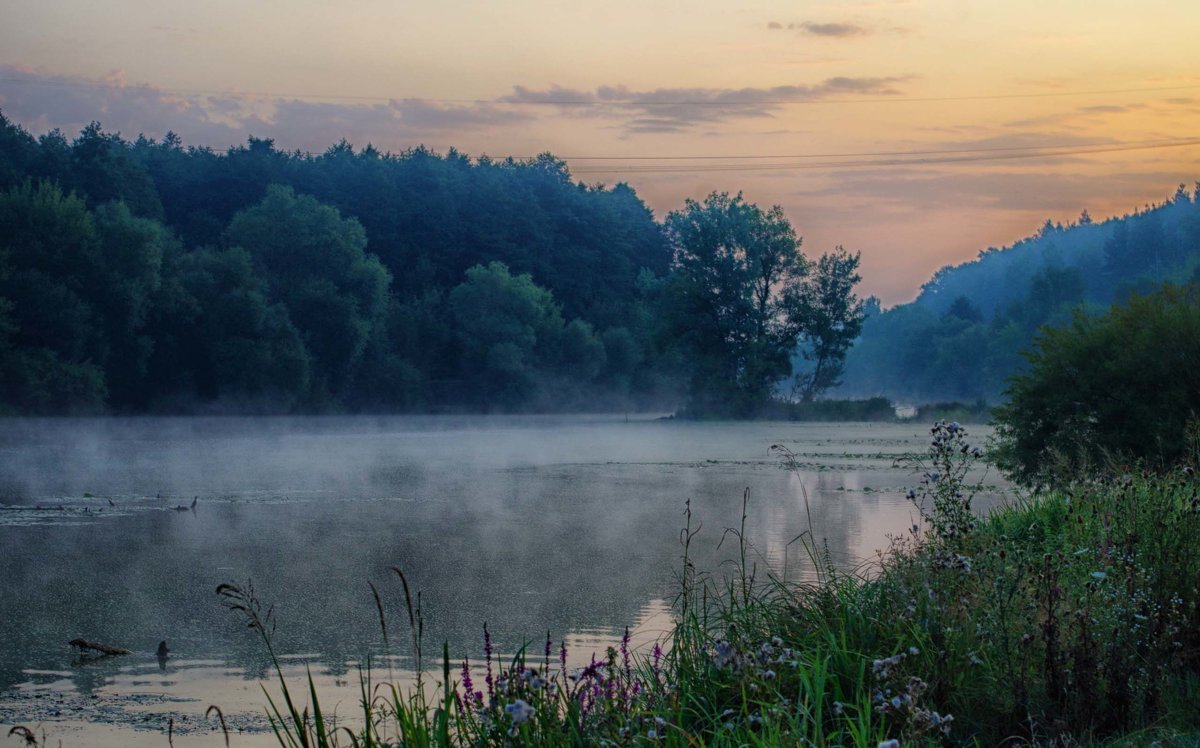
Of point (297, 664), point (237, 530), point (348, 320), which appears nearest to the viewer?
point (297, 664)

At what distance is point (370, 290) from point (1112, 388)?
60295 mm

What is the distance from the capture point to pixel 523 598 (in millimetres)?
11383

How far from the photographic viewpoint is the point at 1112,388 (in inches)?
659

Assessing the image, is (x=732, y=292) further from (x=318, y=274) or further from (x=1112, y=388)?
(x=1112, y=388)

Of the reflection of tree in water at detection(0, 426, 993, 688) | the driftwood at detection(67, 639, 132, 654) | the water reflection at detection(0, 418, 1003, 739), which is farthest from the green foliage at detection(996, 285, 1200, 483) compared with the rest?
the driftwood at detection(67, 639, 132, 654)

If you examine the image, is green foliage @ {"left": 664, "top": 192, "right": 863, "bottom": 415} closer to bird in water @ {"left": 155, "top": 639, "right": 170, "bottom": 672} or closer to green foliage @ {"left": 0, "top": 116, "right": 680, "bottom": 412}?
green foliage @ {"left": 0, "top": 116, "right": 680, "bottom": 412}

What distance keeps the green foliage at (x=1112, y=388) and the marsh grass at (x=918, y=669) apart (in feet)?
29.3

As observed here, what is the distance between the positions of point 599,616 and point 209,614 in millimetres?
3078

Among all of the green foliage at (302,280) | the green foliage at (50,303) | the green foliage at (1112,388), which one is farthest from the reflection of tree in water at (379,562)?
the green foliage at (302,280)

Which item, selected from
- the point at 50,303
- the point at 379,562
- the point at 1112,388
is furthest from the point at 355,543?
the point at 50,303

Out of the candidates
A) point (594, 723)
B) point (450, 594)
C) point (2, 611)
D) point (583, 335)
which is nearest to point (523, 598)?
point (450, 594)

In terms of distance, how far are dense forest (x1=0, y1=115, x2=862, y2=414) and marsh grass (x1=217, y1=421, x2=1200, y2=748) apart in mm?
48765

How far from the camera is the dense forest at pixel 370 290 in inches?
2202

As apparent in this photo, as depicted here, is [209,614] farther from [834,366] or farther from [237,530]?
[834,366]
